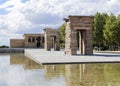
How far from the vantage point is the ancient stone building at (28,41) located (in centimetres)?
6562

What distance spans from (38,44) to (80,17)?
39593mm

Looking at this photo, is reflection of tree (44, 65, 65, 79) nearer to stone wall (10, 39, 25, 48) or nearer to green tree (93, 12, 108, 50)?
green tree (93, 12, 108, 50)

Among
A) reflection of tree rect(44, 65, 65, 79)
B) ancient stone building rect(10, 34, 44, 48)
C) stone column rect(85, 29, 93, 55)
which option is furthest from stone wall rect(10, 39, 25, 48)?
reflection of tree rect(44, 65, 65, 79)

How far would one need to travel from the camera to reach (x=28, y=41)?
66750 mm

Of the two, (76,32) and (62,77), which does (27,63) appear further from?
(62,77)

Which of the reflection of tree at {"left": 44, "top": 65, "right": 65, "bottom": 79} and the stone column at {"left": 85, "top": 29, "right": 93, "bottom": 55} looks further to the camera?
the stone column at {"left": 85, "top": 29, "right": 93, "bottom": 55}

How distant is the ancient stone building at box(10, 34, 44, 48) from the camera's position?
6562 cm

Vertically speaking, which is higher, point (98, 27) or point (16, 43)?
point (98, 27)

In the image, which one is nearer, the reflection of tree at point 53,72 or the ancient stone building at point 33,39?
the reflection of tree at point 53,72

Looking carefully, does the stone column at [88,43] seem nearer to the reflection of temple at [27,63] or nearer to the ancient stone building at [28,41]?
the reflection of temple at [27,63]

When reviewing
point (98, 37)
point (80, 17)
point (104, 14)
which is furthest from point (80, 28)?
point (104, 14)

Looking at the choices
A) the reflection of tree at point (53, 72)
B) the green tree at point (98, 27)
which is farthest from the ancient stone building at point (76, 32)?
the reflection of tree at point (53, 72)

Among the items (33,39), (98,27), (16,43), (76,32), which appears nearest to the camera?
(76,32)

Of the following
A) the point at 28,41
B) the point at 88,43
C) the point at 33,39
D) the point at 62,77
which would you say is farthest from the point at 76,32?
the point at 33,39
